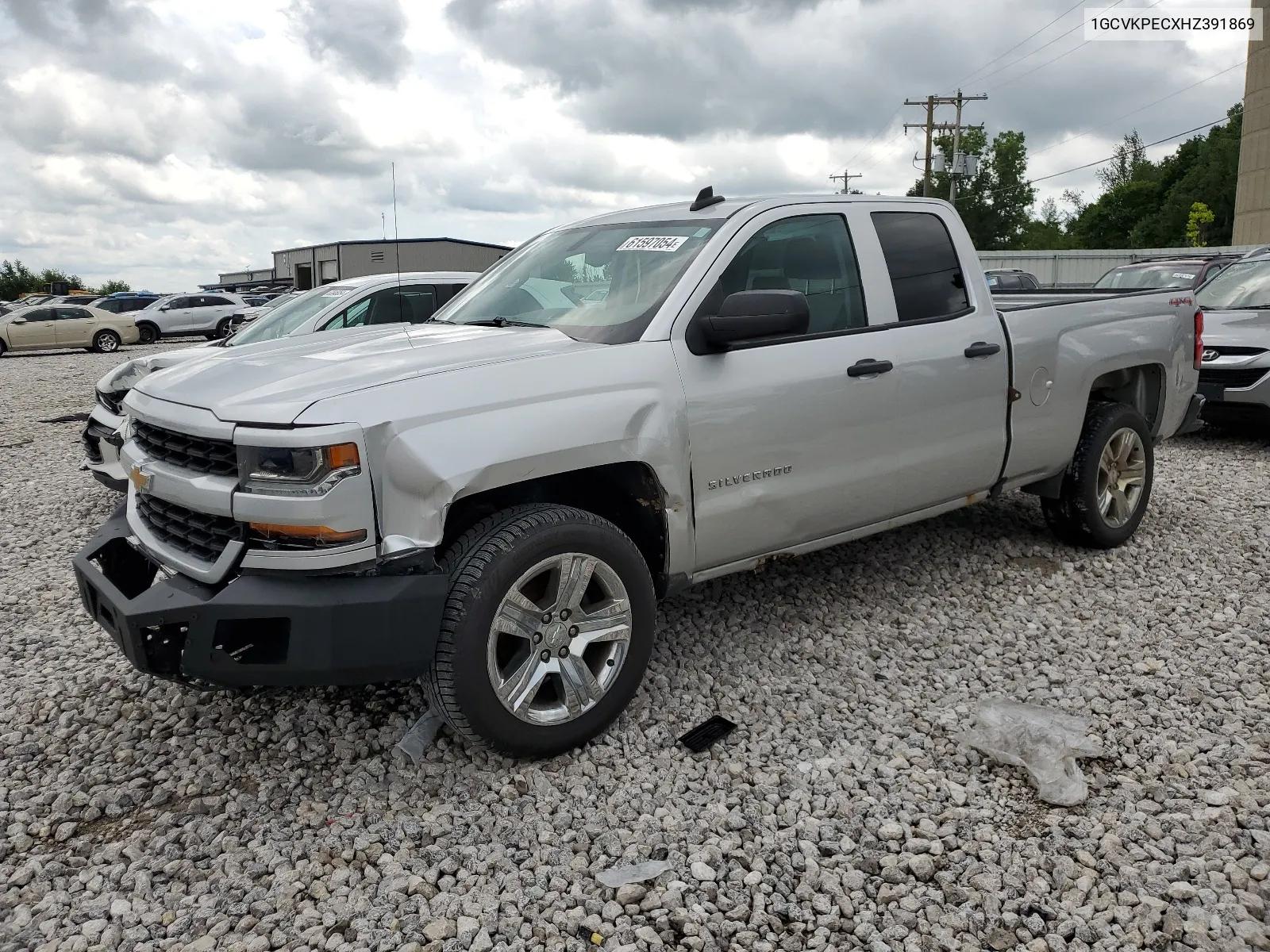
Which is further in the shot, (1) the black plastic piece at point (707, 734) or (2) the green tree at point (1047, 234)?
(2) the green tree at point (1047, 234)

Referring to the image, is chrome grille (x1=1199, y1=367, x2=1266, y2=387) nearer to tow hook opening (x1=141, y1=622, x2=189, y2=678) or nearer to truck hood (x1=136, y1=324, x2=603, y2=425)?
truck hood (x1=136, y1=324, x2=603, y2=425)

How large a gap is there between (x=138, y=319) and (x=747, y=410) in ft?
104

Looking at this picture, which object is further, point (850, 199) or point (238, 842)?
point (850, 199)

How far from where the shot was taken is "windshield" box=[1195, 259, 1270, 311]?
956 centimetres

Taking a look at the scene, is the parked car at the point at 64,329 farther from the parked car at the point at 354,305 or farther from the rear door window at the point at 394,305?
the rear door window at the point at 394,305

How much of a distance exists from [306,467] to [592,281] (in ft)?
5.35

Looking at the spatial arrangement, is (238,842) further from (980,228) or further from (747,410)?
(980,228)

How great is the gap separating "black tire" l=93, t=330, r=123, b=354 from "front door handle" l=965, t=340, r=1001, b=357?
29.2m

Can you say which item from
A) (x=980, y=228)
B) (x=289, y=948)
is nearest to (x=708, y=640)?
(x=289, y=948)

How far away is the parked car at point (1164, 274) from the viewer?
1184 cm

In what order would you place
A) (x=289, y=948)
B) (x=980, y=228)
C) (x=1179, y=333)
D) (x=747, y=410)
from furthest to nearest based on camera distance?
(x=980, y=228)
(x=1179, y=333)
(x=747, y=410)
(x=289, y=948)

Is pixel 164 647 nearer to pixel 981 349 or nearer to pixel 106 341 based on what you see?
pixel 981 349

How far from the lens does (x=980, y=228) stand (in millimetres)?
79812

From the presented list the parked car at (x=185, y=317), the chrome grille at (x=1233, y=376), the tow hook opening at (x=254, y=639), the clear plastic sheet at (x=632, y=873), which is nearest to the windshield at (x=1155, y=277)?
the chrome grille at (x=1233, y=376)
